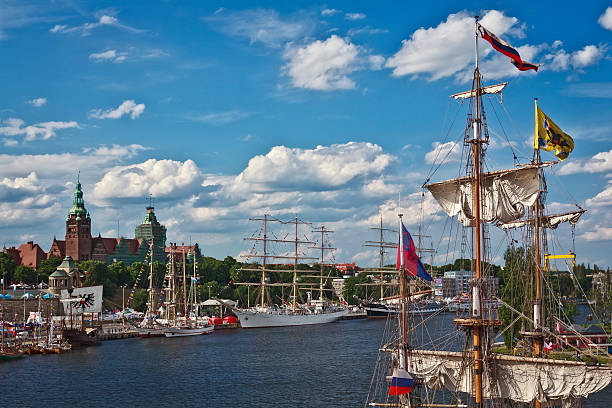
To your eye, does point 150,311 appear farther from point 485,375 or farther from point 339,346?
point 485,375

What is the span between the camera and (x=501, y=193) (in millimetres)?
37562

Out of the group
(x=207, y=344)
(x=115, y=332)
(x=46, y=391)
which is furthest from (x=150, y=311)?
(x=46, y=391)

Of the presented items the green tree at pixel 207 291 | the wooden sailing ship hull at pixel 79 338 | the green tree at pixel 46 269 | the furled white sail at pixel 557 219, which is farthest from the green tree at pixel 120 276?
the furled white sail at pixel 557 219

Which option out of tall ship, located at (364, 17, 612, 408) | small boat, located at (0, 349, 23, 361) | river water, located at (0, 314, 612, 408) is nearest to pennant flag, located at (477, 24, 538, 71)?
tall ship, located at (364, 17, 612, 408)

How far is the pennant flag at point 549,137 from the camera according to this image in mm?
42969

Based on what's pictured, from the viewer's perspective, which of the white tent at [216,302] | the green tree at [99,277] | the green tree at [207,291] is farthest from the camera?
the green tree at [207,291]

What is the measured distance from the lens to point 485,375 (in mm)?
36344

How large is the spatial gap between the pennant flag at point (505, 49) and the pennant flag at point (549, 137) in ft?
25.6

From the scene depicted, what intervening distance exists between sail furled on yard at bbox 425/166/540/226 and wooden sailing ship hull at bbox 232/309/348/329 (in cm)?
11428

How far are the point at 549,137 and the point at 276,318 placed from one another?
11656cm

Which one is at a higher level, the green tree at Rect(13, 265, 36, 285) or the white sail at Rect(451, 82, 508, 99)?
the white sail at Rect(451, 82, 508, 99)

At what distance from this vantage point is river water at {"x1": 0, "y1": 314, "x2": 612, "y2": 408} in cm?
5800

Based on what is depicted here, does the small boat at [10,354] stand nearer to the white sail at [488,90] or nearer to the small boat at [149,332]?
the small boat at [149,332]

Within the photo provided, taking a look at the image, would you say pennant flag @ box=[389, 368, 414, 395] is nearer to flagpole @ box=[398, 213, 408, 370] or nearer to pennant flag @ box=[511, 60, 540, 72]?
flagpole @ box=[398, 213, 408, 370]
